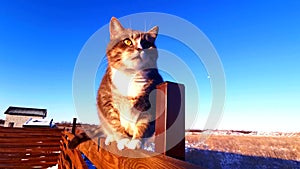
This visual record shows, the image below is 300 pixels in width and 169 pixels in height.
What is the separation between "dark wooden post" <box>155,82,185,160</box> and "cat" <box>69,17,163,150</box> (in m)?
0.52

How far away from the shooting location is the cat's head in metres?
1.90

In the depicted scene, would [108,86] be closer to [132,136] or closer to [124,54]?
[124,54]

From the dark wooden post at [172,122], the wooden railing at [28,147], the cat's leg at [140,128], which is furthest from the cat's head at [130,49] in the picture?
the wooden railing at [28,147]

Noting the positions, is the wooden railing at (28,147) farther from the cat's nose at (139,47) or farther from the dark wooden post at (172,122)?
the dark wooden post at (172,122)

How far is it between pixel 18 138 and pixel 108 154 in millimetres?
6700

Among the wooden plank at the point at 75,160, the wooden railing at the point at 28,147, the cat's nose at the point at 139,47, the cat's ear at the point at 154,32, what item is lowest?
the wooden railing at the point at 28,147

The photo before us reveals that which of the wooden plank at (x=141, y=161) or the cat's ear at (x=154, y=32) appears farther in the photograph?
the cat's ear at (x=154, y=32)

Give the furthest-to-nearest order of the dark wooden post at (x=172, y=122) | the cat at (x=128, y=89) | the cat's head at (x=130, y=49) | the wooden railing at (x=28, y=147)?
the wooden railing at (x=28, y=147), the cat's head at (x=130, y=49), the cat at (x=128, y=89), the dark wooden post at (x=172, y=122)

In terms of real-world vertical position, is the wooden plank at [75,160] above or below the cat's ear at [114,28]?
below

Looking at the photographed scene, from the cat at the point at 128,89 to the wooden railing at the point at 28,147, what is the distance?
209 inches

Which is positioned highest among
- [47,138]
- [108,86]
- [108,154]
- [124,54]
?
[124,54]

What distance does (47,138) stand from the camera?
660 centimetres

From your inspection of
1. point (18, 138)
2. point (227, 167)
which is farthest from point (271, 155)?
point (18, 138)

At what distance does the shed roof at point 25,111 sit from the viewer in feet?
86.8
